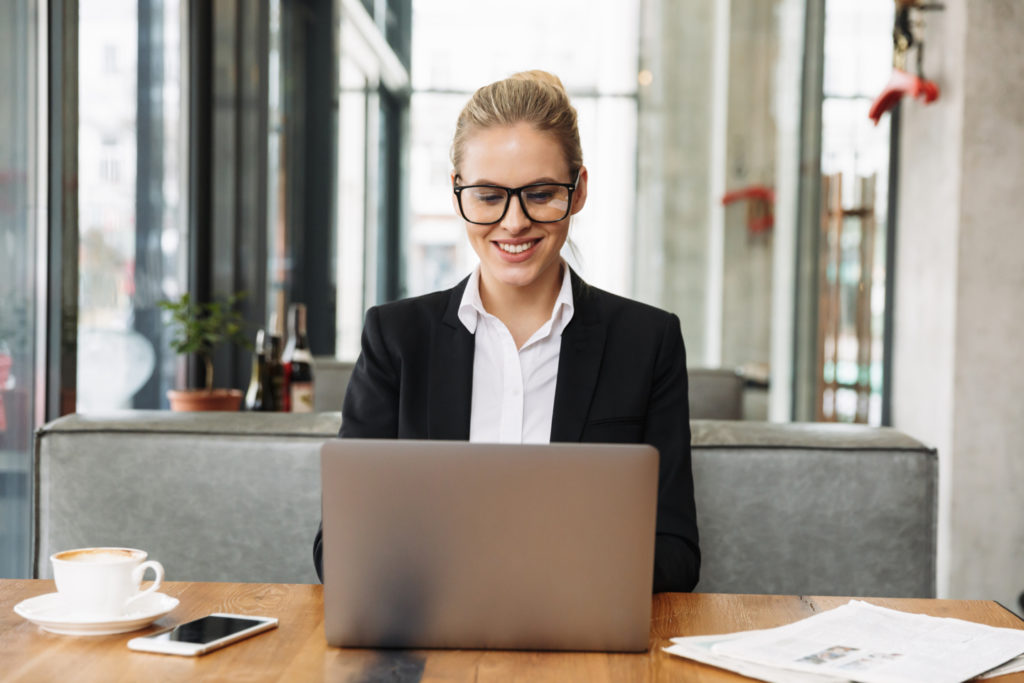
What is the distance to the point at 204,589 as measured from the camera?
116cm

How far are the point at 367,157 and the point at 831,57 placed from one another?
8.72 feet

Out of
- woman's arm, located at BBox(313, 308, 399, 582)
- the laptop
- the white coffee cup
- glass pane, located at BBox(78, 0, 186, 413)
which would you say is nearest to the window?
glass pane, located at BBox(78, 0, 186, 413)

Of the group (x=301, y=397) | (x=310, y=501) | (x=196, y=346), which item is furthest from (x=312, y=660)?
(x=196, y=346)

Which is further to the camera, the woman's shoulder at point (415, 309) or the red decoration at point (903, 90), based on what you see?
the red decoration at point (903, 90)

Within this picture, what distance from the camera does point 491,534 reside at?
0.88 metres

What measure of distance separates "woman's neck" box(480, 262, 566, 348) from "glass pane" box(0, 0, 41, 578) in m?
1.27

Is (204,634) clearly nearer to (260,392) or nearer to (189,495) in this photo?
(189,495)

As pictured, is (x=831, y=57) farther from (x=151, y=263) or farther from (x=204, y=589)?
(x=204, y=589)

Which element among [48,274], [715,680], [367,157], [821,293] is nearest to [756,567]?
[715,680]

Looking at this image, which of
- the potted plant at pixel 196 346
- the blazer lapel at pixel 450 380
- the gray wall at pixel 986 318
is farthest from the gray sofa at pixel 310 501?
the gray wall at pixel 986 318

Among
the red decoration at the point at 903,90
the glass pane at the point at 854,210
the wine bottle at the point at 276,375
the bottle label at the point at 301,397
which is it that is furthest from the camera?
the glass pane at the point at 854,210

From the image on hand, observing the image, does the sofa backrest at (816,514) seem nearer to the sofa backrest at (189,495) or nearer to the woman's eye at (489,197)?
the woman's eye at (489,197)

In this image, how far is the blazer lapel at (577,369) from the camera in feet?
4.90

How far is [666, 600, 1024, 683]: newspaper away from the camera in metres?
0.85
